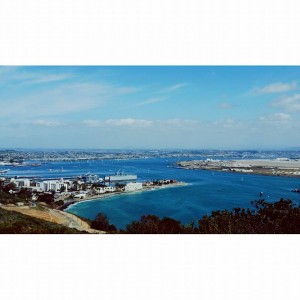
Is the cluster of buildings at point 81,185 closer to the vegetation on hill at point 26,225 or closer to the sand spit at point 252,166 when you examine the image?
the vegetation on hill at point 26,225

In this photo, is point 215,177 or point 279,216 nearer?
point 279,216

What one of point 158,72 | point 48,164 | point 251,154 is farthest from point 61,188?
point 251,154

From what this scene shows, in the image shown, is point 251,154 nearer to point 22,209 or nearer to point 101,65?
point 101,65

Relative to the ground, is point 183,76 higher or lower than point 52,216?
higher

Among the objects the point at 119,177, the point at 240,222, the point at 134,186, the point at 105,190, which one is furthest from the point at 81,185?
the point at 240,222
